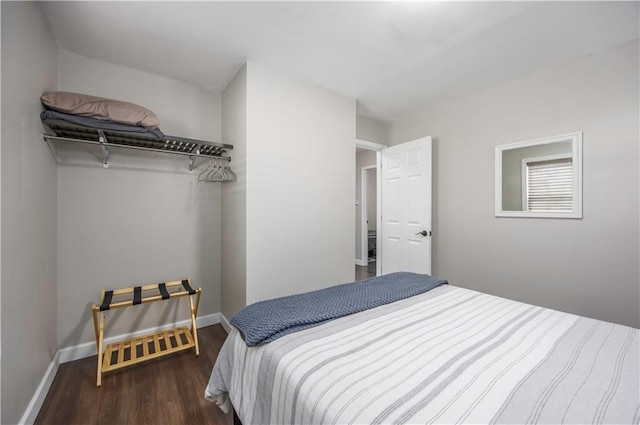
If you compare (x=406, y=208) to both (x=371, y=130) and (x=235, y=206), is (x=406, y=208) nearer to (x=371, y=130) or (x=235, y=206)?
(x=371, y=130)

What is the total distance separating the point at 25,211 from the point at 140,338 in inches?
51.6

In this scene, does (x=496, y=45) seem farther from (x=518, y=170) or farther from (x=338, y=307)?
(x=338, y=307)

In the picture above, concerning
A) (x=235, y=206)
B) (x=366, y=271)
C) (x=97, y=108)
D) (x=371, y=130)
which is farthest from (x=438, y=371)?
(x=366, y=271)

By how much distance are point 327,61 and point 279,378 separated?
2.34m

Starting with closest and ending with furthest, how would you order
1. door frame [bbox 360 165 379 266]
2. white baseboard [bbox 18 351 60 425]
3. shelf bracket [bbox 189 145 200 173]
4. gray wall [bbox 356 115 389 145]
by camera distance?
1. white baseboard [bbox 18 351 60 425]
2. shelf bracket [bbox 189 145 200 173]
3. gray wall [bbox 356 115 389 145]
4. door frame [bbox 360 165 379 266]

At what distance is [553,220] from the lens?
2.33 m

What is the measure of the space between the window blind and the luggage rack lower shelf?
335cm

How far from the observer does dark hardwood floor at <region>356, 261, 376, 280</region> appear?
454 cm

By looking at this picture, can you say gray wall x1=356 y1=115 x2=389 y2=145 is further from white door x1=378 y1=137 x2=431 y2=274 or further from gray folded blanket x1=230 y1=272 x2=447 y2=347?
gray folded blanket x1=230 y1=272 x2=447 y2=347

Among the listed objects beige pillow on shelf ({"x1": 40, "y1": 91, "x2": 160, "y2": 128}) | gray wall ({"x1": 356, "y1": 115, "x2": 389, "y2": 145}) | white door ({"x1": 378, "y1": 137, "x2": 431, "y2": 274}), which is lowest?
white door ({"x1": 378, "y1": 137, "x2": 431, "y2": 274})

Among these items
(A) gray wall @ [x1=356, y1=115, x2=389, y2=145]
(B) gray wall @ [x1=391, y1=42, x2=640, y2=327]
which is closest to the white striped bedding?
(B) gray wall @ [x1=391, y1=42, x2=640, y2=327]

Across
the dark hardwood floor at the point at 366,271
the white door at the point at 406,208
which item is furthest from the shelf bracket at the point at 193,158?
the dark hardwood floor at the point at 366,271

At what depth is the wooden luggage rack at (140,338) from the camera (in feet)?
5.89

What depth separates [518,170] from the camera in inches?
102
